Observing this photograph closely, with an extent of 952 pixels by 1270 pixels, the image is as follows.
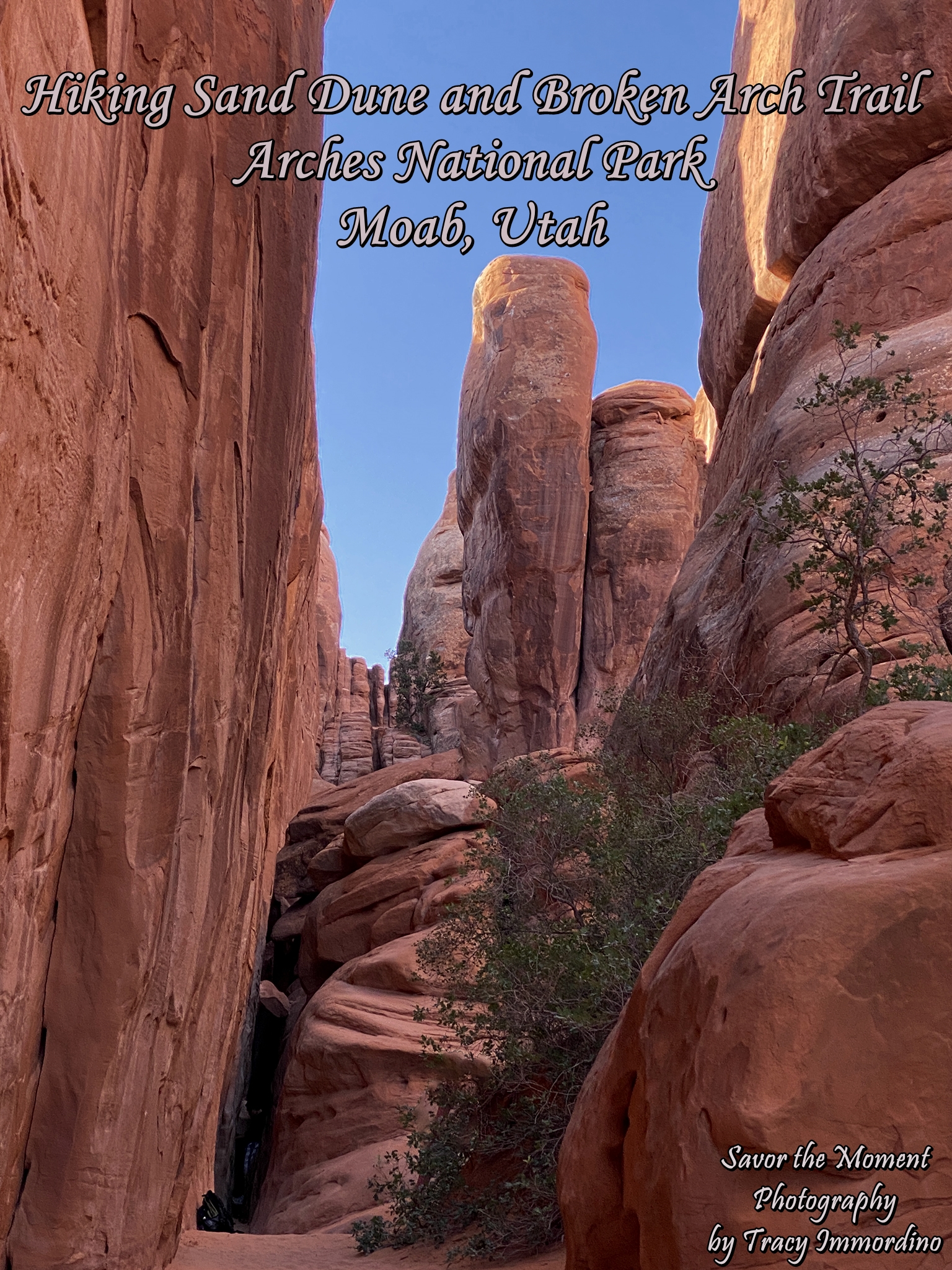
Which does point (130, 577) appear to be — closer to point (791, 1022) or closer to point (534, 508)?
point (791, 1022)

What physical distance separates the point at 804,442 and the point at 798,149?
20.5ft

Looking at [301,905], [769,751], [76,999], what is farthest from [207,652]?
[301,905]

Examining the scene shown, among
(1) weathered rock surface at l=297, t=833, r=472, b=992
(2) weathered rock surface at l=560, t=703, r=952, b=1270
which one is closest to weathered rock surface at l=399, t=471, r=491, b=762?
(1) weathered rock surface at l=297, t=833, r=472, b=992

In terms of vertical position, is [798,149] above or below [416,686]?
above

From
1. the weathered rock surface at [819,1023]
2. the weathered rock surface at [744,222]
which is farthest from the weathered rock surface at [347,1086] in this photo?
the weathered rock surface at [744,222]

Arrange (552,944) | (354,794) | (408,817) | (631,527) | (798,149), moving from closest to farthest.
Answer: (552,944)
(798,149)
(408,817)
(354,794)
(631,527)

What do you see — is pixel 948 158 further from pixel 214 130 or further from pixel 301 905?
pixel 301 905

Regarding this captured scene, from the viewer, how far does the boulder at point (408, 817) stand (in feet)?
73.6

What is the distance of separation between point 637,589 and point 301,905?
47.7 feet

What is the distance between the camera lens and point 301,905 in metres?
26.8

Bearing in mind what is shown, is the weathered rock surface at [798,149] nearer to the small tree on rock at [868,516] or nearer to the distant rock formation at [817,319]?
the distant rock formation at [817,319]

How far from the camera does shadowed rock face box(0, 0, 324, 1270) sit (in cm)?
536

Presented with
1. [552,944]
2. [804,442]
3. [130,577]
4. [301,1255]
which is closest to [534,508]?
[804,442]

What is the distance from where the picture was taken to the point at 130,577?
26.0 ft
